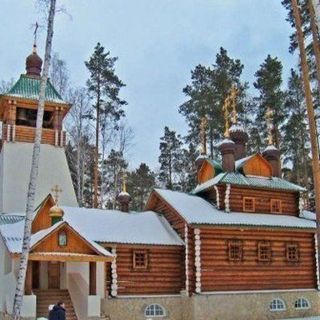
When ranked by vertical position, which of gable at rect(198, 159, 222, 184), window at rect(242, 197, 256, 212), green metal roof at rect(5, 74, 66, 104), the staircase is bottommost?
the staircase

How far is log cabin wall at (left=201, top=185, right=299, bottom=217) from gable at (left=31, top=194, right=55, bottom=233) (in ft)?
22.4

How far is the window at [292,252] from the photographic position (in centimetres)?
2164

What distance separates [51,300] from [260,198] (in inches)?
378

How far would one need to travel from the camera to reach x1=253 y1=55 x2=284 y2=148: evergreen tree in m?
32.9

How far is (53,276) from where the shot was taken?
1900 centimetres

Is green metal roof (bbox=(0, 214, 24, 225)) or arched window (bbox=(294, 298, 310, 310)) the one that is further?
arched window (bbox=(294, 298, 310, 310))

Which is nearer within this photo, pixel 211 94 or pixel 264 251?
pixel 264 251

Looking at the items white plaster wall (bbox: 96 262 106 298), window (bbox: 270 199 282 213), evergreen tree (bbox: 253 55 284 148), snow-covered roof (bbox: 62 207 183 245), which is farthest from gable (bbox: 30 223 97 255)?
evergreen tree (bbox: 253 55 284 148)

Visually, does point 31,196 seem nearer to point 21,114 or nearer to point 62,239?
point 62,239

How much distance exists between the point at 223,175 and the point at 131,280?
5.82 m

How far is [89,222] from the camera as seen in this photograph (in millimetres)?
19984

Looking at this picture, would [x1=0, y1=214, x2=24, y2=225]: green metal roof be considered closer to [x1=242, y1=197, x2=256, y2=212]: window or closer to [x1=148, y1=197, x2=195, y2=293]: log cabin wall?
[x1=148, y1=197, x2=195, y2=293]: log cabin wall

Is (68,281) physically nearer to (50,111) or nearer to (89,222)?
(89,222)

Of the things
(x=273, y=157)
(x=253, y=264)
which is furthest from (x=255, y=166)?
(x=253, y=264)
